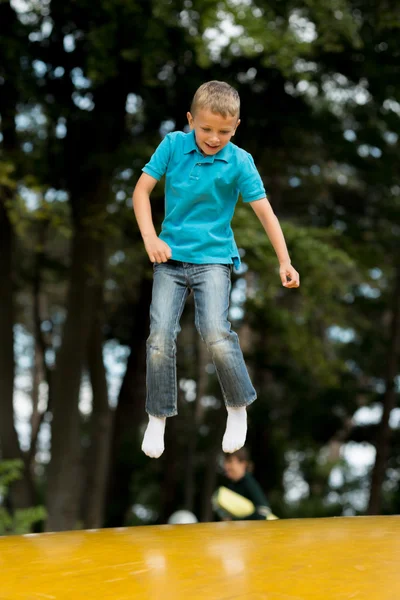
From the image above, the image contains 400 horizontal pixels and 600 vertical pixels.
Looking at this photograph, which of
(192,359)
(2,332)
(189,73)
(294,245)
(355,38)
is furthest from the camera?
(192,359)

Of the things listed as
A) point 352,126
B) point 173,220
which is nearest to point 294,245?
point 352,126

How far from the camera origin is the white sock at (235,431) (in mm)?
4250

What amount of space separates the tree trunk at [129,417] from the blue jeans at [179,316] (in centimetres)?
1066

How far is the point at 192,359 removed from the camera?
64.5 ft

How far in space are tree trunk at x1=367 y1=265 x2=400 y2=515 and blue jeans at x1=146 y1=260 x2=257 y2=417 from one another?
13.1 meters

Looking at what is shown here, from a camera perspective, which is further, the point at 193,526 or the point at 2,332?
the point at 2,332

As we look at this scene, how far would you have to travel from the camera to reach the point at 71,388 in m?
12.4

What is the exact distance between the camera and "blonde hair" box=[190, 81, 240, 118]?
3779mm

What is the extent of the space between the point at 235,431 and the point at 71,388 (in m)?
8.35

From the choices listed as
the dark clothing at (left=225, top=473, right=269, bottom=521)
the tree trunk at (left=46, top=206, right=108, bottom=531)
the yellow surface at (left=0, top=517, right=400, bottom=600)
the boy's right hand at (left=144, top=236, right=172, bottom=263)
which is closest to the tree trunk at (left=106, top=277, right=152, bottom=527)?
the tree trunk at (left=46, top=206, right=108, bottom=531)

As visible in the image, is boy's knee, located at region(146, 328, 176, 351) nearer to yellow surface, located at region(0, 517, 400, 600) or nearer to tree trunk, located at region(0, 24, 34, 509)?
yellow surface, located at region(0, 517, 400, 600)

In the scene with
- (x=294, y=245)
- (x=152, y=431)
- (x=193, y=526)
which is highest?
(x=294, y=245)

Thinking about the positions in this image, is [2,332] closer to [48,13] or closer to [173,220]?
[48,13]

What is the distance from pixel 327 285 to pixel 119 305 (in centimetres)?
716
